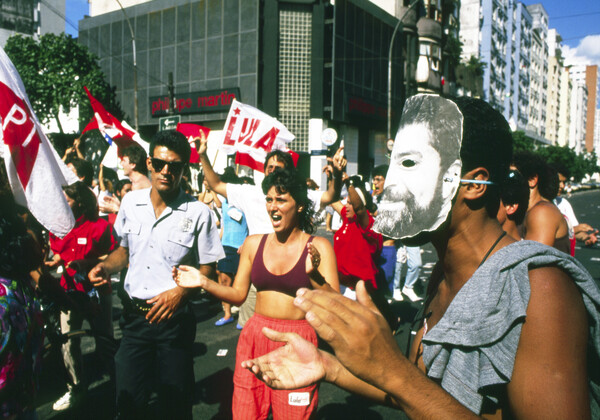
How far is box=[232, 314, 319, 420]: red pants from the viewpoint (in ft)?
9.02

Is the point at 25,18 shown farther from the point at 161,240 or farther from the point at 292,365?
the point at 292,365

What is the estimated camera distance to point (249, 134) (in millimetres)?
6652

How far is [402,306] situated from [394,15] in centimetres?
2749

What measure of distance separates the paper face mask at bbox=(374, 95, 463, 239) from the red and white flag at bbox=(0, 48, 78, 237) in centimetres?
160

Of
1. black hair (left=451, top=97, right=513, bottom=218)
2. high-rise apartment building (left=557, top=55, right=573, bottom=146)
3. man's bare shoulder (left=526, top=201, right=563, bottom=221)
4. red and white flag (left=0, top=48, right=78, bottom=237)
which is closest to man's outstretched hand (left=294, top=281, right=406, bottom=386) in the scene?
black hair (left=451, top=97, right=513, bottom=218)

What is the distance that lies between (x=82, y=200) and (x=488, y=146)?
12.4 ft

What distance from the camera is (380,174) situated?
6820 mm

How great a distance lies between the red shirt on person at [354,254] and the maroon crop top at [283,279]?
2.13 metres

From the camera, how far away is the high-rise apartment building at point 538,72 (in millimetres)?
85500

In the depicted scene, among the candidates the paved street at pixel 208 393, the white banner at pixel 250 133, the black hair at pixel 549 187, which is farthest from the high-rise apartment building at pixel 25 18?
the black hair at pixel 549 187

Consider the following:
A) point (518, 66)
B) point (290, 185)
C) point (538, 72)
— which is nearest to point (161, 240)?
point (290, 185)

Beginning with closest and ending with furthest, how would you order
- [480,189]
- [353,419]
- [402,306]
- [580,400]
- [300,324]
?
[580,400], [480,189], [300,324], [353,419], [402,306]

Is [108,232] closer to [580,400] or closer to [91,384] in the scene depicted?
[91,384]

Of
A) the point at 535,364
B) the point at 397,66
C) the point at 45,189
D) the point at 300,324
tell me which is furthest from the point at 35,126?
the point at 397,66
